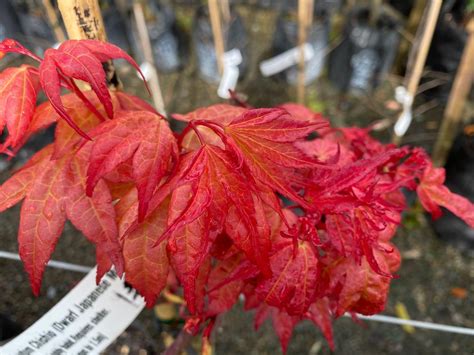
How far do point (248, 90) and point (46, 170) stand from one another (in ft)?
6.08

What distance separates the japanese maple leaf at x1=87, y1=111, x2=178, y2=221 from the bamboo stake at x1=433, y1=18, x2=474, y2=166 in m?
1.38

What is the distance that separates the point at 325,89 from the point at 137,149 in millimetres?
2007

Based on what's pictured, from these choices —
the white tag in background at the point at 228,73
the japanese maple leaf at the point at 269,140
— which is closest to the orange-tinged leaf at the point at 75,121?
the japanese maple leaf at the point at 269,140

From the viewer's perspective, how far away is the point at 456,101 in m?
1.80

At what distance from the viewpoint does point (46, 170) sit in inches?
25.5

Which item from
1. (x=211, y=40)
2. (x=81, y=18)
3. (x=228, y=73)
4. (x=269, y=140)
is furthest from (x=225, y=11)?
(x=269, y=140)

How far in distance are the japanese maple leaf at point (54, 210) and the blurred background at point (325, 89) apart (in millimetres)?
556

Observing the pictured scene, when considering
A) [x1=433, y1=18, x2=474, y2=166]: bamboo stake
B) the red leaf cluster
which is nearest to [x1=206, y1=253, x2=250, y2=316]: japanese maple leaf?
the red leaf cluster

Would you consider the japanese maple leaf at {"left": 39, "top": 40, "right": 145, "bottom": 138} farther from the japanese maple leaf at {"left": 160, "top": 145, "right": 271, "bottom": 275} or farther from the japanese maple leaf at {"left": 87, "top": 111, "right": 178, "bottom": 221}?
the japanese maple leaf at {"left": 160, "top": 145, "right": 271, "bottom": 275}

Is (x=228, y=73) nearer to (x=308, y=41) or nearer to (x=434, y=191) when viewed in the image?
(x=308, y=41)

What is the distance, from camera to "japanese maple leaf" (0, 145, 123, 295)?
62 cm

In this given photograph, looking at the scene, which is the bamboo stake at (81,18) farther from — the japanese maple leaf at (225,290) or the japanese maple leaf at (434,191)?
the japanese maple leaf at (434,191)

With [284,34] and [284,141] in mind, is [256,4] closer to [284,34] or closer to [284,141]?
[284,34]

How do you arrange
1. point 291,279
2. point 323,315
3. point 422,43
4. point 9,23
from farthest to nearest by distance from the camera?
point 9,23, point 422,43, point 323,315, point 291,279
